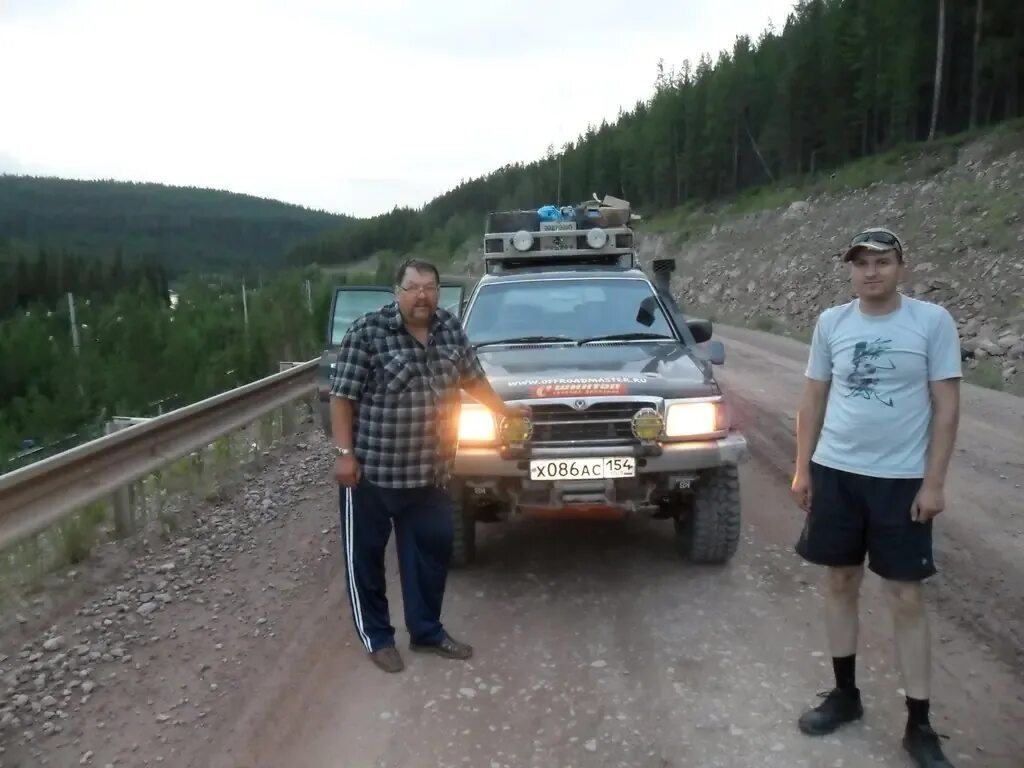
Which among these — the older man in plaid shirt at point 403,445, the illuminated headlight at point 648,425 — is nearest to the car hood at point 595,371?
the illuminated headlight at point 648,425

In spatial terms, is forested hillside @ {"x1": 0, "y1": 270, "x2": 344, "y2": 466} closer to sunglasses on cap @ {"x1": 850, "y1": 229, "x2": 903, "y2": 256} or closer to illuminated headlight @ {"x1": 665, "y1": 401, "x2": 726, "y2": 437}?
illuminated headlight @ {"x1": 665, "y1": 401, "x2": 726, "y2": 437}

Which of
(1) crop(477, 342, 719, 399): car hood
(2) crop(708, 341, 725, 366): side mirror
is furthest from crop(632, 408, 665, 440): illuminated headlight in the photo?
(2) crop(708, 341, 725, 366): side mirror

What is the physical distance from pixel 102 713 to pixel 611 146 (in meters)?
91.8

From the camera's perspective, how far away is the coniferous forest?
109 ft

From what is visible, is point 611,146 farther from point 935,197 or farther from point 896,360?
point 896,360

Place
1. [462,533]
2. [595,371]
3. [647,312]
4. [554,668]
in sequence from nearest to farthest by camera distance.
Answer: [554,668], [595,371], [462,533], [647,312]

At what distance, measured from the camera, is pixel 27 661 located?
13.1ft

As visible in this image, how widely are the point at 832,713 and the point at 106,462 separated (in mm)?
4178

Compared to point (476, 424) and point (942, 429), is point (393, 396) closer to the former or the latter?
point (476, 424)

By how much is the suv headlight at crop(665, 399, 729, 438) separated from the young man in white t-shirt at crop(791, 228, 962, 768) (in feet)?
4.29

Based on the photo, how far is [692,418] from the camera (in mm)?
4602

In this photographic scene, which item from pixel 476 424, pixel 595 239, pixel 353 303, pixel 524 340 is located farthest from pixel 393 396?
pixel 595 239

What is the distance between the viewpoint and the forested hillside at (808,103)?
39.7 metres

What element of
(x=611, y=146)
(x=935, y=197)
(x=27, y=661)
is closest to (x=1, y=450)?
(x=27, y=661)
